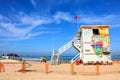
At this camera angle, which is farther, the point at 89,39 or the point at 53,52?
the point at 53,52

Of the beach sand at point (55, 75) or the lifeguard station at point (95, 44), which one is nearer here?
the beach sand at point (55, 75)

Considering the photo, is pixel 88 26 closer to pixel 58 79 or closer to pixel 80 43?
pixel 80 43

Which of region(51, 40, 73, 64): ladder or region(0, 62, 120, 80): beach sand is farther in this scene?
region(51, 40, 73, 64): ladder

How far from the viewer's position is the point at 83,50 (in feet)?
105

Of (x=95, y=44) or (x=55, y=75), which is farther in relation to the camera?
(x=95, y=44)

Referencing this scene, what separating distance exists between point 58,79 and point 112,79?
3777mm

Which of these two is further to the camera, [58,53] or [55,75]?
[58,53]

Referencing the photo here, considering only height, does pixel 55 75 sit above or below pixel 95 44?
below

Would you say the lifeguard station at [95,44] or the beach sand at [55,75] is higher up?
the lifeguard station at [95,44]

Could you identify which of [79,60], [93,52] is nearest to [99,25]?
[93,52]

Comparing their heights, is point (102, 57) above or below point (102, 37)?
below

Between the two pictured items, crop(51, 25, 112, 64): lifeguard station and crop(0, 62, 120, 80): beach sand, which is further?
crop(51, 25, 112, 64): lifeguard station

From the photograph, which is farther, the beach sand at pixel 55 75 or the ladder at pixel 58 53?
the ladder at pixel 58 53

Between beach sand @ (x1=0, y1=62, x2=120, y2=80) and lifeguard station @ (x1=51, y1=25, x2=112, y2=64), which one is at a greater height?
lifeguard station @ (x1=51, y1=25, x2=112, y2=64)
